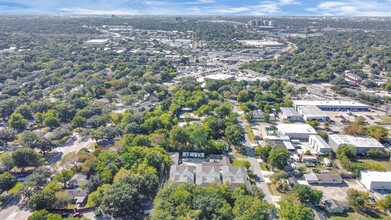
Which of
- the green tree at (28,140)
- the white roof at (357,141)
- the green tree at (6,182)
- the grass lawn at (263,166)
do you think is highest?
the green tree at (28,140)

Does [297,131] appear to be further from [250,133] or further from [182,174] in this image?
[182,174]

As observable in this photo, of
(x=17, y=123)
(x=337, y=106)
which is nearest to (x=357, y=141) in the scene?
(x=337, y=106)

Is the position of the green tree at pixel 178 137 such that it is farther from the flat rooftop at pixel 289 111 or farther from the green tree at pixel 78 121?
the flat rooftop at pixel 289 111

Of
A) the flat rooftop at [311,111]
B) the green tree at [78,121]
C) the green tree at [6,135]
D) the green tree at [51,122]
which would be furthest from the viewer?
the flat rooftop at [311,111]

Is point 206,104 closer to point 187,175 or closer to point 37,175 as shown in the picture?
point 187,175

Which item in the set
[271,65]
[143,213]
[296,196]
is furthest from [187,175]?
[271,65]

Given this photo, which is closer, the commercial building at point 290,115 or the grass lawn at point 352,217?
the grass lawn at point 352,217

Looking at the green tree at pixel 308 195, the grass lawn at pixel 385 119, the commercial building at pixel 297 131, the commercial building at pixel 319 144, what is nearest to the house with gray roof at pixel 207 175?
the green tree at pixel 308 195
